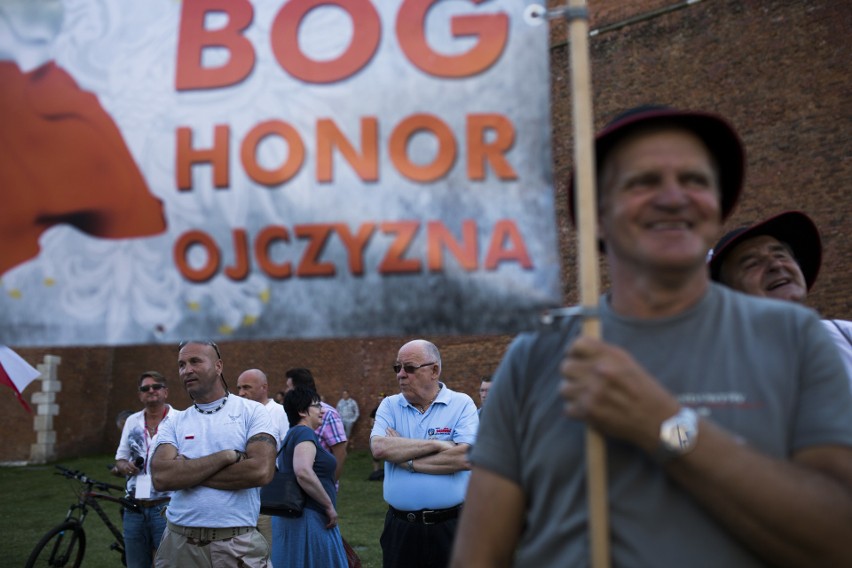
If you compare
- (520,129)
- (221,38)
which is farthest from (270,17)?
(520,129)

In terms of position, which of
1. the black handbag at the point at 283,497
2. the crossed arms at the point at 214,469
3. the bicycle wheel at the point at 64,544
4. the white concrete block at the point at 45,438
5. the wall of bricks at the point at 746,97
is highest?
the wall of bricks at the point at 746,97

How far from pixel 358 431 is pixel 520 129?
18.8 m

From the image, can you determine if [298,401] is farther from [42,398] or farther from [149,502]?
[42,398]

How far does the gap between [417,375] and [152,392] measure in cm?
283

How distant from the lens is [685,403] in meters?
1.43

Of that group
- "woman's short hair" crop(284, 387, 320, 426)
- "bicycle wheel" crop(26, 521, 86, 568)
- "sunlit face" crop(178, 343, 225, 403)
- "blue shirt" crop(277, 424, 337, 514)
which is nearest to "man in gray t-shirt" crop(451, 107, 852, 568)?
"sunlit face" crop(178, 343, 225, 403)

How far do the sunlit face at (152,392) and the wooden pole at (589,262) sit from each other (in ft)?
20.0

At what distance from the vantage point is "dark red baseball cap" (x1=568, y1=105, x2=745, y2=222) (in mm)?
1585

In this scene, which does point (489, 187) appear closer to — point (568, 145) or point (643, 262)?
point (643, 262)

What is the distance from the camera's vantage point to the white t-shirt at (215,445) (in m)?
4.58

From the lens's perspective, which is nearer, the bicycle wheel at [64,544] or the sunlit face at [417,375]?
the sunlit face at [417,375]

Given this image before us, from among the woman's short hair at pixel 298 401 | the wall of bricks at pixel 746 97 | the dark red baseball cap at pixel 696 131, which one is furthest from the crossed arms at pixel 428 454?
the wall of bricks at pixel 746 97

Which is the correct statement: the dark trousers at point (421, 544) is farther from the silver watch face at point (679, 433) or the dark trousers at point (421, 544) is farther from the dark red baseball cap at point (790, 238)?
the silver watch face at point (679, 433)

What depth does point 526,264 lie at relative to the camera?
1679 millimetres
